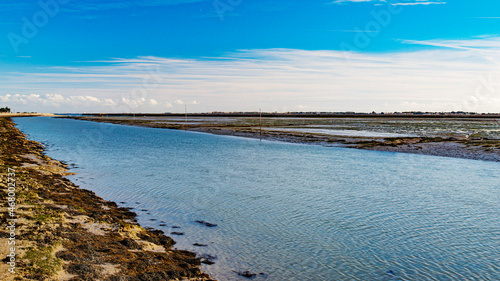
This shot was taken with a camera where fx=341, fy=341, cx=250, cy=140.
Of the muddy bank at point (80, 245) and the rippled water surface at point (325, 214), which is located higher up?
the muddy bank at point (80, 245)

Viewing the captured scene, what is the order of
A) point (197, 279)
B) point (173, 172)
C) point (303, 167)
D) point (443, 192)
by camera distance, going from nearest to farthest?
1. point (197, 279)
2. point (443, 192)
3. point (173, 172)
4. point (303, 167)

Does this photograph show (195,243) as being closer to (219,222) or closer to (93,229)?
(219,222)

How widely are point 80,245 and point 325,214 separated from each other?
358 inches

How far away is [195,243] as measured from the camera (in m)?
10.7

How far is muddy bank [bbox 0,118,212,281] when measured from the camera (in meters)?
7.55

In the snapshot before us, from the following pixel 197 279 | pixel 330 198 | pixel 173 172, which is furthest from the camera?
pixel 173 172

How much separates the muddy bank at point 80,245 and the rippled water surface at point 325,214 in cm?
94

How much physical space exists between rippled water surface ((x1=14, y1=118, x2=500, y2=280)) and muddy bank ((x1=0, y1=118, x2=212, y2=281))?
0.94 m

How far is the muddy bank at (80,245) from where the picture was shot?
7547mm

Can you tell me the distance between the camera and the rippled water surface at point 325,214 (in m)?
9.40

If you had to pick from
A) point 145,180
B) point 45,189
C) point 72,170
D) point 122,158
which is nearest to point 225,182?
point 145,180

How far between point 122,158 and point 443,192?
25.7 metres

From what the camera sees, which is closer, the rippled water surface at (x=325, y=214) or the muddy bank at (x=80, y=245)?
the muddy bank at (x=80, y=245)

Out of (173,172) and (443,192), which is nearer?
(443,192)
